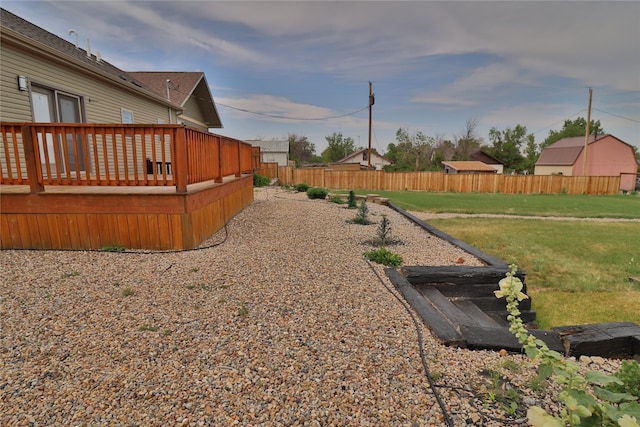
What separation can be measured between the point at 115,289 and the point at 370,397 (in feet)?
8.29

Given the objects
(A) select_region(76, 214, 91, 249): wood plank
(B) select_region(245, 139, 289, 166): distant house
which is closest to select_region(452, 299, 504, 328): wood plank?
(A) select_region(76, 214, 91, 249): wood plank

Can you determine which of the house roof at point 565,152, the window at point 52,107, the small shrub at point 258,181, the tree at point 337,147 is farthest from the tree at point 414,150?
the window at point 52,107

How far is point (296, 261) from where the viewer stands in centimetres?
398

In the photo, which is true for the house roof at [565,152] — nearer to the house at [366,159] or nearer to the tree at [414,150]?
the tree at [414,150]

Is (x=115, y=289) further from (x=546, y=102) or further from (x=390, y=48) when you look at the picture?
(x=546, y=102)

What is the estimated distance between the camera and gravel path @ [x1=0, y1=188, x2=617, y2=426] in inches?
63.1

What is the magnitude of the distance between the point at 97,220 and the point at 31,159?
105 cm

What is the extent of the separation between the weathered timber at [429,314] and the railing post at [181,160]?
9.28ft

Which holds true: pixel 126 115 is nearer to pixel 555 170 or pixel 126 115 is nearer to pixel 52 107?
pixel 52 107

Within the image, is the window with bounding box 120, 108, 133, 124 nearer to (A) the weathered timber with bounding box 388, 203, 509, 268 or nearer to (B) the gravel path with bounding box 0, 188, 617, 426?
(B) the gravel path with bounding box 0, 188, 617, 426

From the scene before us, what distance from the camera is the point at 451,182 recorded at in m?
22.5

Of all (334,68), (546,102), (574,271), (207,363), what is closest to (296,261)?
(207,363)

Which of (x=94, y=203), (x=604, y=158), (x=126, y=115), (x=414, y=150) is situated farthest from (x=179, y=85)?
(x=414, y=150)

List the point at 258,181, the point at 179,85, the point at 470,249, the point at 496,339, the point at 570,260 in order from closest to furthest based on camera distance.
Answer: the point at 496,339, the point at 470,249, the point at 570,260, the point at 179,85, the point at 258,181
